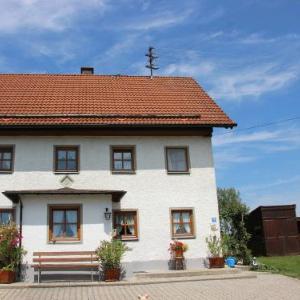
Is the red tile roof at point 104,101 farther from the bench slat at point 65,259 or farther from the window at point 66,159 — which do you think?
the bench slat at point 65,259

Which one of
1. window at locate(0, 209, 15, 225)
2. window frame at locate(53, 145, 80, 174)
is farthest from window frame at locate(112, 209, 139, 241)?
window at locate(0, 209, 15, 225)

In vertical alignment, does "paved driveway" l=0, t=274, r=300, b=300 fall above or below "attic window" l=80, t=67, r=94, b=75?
below

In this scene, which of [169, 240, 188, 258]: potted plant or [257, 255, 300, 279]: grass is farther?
[169, 240, 188, 258]: potted plant

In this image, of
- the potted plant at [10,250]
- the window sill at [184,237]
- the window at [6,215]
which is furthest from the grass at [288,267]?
the window at [6,215]

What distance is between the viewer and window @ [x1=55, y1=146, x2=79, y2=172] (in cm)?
1928

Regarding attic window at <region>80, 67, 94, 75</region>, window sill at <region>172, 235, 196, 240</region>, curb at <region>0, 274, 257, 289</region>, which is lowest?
curb at <region>0, 274, 257, 289</region>

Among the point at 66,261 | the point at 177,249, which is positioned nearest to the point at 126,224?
the point at 177,249

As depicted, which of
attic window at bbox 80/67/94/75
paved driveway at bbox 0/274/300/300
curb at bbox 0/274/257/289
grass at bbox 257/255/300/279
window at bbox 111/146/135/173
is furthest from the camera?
attic window at bbox 80/67/94/75

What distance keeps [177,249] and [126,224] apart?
220 cm

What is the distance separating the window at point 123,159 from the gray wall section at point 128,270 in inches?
146

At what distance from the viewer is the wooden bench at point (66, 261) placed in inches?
662

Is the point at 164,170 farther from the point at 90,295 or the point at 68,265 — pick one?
the point at 90,295

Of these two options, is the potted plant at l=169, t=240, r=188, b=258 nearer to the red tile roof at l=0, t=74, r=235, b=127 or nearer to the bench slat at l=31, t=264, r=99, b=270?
the bench slat at l=31, t=264, r=99, b=270

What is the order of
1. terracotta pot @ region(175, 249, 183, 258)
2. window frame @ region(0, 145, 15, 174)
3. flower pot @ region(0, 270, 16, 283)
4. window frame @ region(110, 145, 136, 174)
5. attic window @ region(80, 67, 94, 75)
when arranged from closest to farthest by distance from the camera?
flower pot @ region(0, 270, 16, 283), terracotta pot @ region(175, 249, 183, 258), window frame @ region(0, 145, 15, 174), window frame @ region(110, 145, 136, 174), attic window @ region(80, 67, 94, 75)
